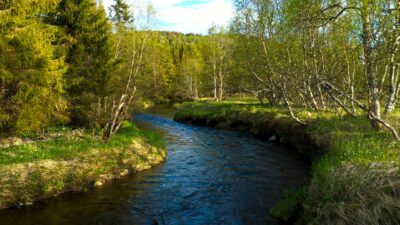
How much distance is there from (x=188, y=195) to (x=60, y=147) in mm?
8049

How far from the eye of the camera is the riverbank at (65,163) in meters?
15.2

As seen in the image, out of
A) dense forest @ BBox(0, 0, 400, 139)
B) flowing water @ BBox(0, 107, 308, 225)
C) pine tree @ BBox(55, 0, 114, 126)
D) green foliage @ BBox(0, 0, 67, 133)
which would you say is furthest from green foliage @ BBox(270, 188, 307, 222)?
pine tree @ BBox(55, 0, 114, 126)

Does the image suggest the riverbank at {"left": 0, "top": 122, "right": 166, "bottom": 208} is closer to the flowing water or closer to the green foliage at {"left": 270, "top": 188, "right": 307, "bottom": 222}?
the flowing water

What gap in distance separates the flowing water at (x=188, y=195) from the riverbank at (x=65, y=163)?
758mm

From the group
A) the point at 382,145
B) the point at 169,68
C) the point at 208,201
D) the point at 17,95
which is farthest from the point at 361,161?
the point at 169,68

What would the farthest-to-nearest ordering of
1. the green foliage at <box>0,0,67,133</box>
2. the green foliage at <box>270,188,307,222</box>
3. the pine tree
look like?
the pine tree, the green foliage at <box>0,0,67,133</box>, the green foliage at <box>270,188,307,222</box>

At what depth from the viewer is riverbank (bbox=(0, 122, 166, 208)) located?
49.8 feet

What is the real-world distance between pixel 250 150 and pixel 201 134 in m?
10.1

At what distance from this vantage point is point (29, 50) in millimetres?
19109

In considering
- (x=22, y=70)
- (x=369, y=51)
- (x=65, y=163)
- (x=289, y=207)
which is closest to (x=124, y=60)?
(x=22, y=70)

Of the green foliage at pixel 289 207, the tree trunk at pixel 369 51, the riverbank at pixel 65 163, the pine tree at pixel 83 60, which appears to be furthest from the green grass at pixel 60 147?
the tree trunk at pixel 369 51

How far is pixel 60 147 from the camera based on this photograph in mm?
18922

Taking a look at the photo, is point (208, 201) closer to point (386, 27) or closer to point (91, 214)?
point (91, 214)

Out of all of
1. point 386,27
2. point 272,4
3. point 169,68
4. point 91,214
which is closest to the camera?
point 91,214
